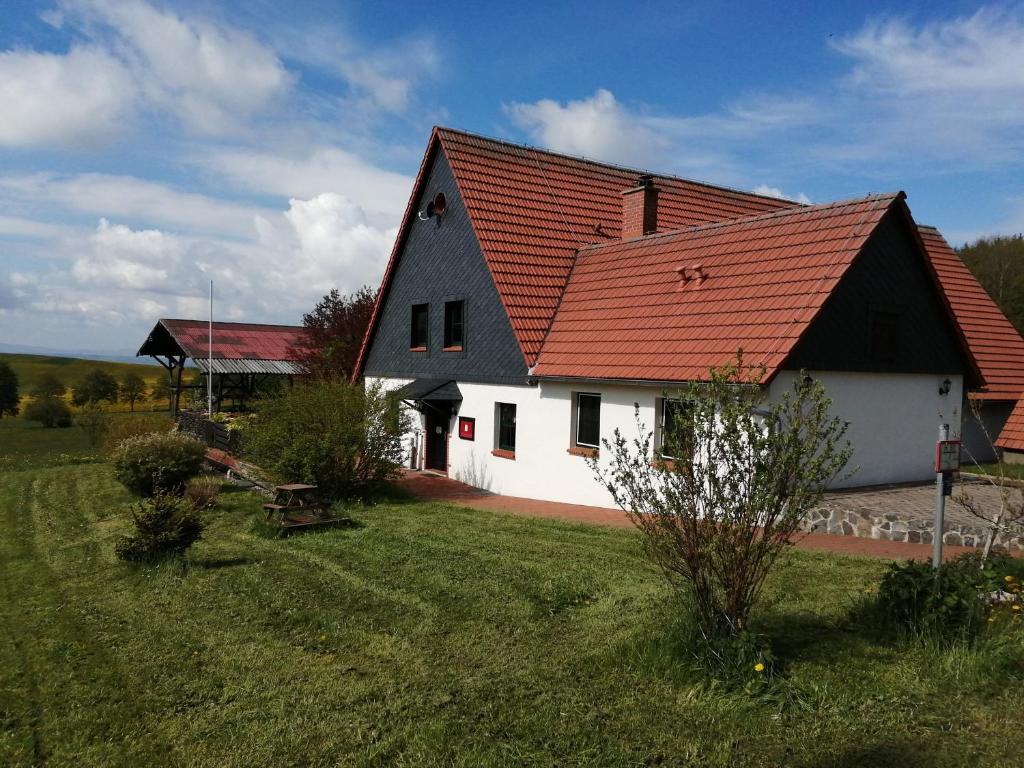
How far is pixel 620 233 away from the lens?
73.6 feet

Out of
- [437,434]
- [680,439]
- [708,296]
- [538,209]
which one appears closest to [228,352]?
[437,434]

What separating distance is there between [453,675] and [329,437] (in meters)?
10.0

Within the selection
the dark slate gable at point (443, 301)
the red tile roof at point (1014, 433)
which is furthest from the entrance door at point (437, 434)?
the red tile roof at point (1014, 433)

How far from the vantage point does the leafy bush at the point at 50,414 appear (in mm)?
50031

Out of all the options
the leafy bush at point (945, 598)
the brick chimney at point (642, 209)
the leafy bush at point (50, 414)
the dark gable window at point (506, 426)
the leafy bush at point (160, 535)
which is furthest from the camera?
the leafy bush at point (50, 414)

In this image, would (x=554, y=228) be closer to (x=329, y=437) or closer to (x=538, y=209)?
(x=538, y=209)

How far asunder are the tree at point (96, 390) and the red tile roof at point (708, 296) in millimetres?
53976

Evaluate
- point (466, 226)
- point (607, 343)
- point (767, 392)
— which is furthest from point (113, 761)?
point (466, 226)

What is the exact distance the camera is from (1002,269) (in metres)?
44.7

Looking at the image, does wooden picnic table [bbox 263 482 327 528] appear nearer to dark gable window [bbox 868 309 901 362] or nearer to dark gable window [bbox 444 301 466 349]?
dark gable window [bbox 444 301 466 349]

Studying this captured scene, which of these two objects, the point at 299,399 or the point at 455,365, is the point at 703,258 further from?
the point at 299,399

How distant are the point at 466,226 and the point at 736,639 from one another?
51.5ft

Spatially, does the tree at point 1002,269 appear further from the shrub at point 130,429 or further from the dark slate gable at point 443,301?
the shrub at point 130,429

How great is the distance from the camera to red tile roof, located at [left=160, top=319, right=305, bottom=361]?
115 feet
